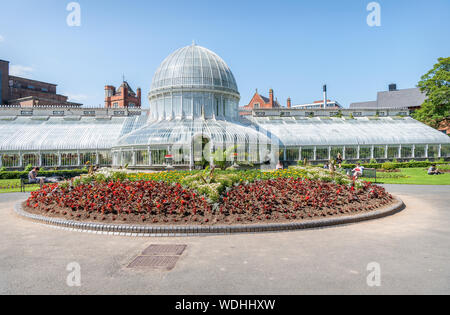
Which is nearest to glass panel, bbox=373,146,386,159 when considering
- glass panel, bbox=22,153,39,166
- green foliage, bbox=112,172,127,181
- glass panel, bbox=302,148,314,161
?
glass panel, bbox=302,148,314,161

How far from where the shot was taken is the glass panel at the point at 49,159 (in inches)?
1427

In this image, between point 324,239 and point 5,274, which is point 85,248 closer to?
point 5,274

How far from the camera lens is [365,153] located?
42688 mm

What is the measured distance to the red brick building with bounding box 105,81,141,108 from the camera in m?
76.7

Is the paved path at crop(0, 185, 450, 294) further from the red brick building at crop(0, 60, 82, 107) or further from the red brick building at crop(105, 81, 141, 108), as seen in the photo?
the red brick building at crop(105, 81, 141, 108)

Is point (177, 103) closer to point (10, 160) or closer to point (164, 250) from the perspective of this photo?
point (10, 160)

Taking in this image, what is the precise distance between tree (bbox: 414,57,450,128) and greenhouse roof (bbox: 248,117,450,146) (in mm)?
2896

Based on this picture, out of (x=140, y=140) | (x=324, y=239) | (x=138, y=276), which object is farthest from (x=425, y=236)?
(x=140, y=140)

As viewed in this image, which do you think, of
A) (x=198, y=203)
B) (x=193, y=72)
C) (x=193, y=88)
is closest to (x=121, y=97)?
(x=193, y=72)

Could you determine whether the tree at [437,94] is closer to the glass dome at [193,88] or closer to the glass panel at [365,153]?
the glass panel at [365,153]

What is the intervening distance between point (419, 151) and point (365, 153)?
872 centimetres

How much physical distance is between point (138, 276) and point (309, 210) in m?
6.91

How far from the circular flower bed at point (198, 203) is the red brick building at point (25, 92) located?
64.3 m

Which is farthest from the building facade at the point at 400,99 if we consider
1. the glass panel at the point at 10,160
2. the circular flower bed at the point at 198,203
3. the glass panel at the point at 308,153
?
the glass panel at the point at 10,160
